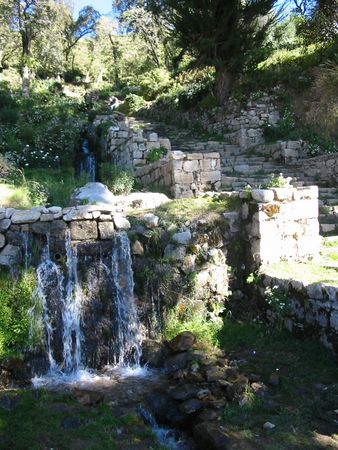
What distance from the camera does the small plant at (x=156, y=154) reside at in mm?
10914

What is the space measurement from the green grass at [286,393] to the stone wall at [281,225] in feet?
3.99

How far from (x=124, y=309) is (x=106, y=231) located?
114 centimetres

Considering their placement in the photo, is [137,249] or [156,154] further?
[156,154]

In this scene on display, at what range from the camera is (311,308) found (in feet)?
17.7

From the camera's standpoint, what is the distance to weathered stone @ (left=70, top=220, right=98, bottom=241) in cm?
644

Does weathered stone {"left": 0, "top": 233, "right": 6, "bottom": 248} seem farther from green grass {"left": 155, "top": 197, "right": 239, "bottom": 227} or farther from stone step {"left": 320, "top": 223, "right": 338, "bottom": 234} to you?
stone step {"left": 320, "top": 223, "right": 338, "bottom": 234}

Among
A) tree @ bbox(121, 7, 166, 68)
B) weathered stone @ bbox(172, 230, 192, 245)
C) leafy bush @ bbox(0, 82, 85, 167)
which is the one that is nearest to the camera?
weathered stone @ bbox(172, 230, 192, 245)

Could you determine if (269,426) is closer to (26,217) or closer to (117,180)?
(26,217)

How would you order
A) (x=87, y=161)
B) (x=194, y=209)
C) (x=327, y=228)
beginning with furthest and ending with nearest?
(x=87, y=161) < (x=327, y=228) < (x=194, y=209)

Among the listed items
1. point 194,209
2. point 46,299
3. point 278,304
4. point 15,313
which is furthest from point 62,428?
point 194,209

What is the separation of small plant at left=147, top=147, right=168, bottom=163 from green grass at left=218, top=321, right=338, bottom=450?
19.1 ft

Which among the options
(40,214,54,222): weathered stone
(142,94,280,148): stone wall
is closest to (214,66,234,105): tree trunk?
(142,94,280,148): stone wall

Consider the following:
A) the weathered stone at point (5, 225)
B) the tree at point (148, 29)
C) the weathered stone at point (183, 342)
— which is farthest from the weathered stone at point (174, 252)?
the tree at point (148, 29)

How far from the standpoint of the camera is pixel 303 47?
15.7 metres
